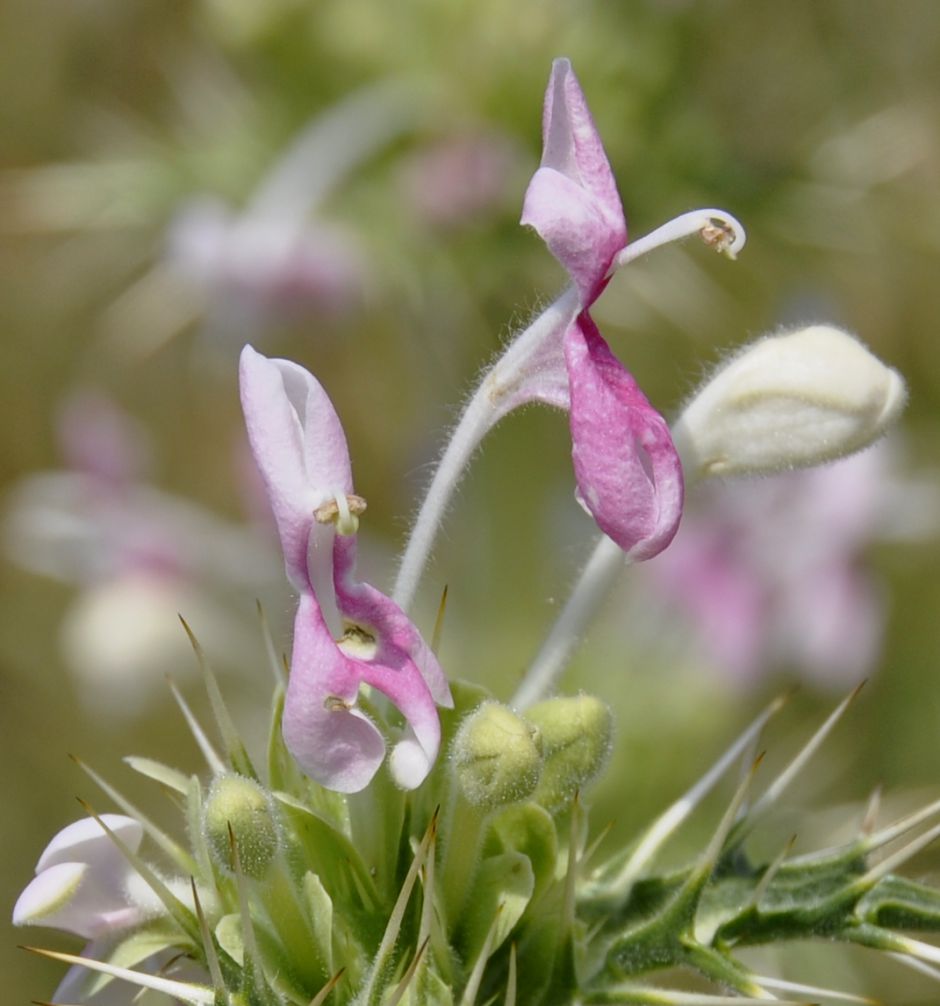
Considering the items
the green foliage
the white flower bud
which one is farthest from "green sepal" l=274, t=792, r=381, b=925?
the white flower bud

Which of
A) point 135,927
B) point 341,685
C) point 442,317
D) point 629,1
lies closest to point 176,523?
point 442,317

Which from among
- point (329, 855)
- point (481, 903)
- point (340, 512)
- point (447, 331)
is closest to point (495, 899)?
point (481, 903)

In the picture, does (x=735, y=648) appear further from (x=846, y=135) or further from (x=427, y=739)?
(x=427, y=739)

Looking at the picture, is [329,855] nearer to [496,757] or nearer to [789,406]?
[496,757]

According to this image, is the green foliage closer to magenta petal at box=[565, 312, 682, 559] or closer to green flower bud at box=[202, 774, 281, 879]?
green flower bud at box=[202, 774, 281, 879]

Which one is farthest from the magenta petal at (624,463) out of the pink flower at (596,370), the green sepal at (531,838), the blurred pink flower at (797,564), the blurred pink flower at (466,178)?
the blurred pink flower at (797,564)

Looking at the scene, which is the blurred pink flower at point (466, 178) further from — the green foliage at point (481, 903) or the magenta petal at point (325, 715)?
the magenta petal at point (325, 715)
